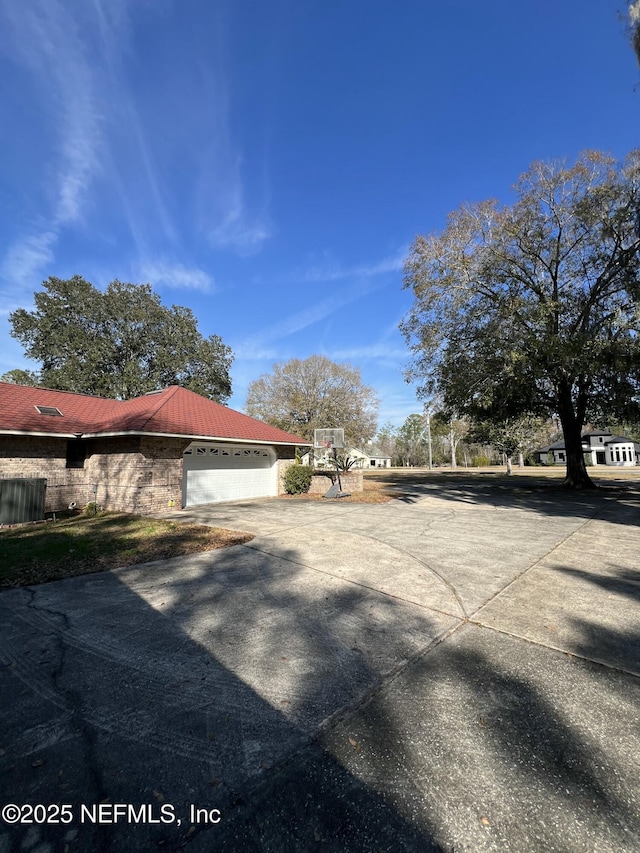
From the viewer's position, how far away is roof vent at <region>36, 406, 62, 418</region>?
Answer: 12986 mm

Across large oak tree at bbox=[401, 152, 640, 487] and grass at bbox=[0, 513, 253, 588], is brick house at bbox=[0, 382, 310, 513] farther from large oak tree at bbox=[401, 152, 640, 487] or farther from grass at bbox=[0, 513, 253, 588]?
large oak tree at bbox=[401, 152, 640, 487]

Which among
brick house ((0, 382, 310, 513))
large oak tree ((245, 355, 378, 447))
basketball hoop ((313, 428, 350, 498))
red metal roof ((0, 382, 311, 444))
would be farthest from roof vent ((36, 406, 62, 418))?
large oak tree ((245, 355, 378, 447))

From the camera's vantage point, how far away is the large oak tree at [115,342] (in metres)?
26.1

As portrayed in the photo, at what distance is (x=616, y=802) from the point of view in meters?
1.75

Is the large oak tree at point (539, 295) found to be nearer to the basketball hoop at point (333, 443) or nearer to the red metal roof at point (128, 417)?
the basketball hoop at point (333, 443)

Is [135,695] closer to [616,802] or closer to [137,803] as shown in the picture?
[137,803]

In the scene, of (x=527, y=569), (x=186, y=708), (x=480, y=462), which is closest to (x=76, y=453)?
(x=186, y=708)

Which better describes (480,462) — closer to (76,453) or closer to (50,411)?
(76,453)

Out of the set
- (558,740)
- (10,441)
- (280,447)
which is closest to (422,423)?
(280,447)

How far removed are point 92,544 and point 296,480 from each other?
1032 cm

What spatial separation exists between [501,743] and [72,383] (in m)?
30.0

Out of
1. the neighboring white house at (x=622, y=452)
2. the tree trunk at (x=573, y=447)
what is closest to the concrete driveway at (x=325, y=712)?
the tree trunk at (x=573, y=447)

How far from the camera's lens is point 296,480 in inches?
663

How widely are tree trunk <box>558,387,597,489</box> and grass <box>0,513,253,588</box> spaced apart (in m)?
17.5
